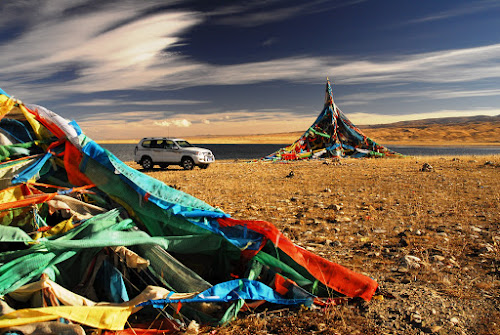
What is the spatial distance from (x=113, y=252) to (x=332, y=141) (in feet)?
89.6

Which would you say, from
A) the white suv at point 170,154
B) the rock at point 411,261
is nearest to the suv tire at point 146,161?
the white suv at point 170,154

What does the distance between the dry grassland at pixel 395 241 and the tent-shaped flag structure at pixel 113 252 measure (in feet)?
1.15

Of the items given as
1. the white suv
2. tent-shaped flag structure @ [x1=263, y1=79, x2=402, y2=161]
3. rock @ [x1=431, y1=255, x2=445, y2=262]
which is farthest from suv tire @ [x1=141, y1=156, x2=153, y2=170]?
rock @ [x1=431, y1=255, x2=445, y2=262]

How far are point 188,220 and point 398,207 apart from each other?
22.0 ft

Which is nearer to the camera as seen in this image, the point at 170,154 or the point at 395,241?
the point at 395,241

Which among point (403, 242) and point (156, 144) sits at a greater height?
point (156, 144)

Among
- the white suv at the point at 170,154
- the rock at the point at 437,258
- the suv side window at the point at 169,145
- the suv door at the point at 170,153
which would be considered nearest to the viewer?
the rock at the point at 437,258

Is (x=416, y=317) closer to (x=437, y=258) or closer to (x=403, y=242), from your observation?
(x=437, y=258)

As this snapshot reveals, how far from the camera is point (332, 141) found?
98.1 ft

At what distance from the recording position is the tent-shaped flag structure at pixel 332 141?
28672 millimetres

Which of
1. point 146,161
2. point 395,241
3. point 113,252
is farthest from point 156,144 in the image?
point 113,252

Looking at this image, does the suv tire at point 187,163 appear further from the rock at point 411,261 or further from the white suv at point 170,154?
the rock at point 411,261

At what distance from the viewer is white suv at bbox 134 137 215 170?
2256 cm

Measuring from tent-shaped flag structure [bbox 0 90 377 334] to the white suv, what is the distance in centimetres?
1721
